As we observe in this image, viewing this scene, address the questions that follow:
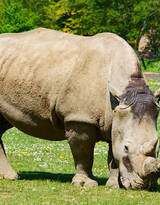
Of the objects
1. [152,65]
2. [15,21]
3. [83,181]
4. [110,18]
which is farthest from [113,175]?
[15,21]

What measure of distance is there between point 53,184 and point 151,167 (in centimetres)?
214

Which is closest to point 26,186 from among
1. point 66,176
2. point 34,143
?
point 66,176

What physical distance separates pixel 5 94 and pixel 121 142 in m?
2.56

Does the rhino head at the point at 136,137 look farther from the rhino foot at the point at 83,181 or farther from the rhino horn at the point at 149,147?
the rhino foot at the point at 83,181

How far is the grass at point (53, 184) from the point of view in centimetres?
739

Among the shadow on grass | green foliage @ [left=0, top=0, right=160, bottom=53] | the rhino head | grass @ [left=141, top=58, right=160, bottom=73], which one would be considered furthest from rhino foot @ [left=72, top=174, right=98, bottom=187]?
green foliage @ [left=0, top=0, right=160, bottom=53]

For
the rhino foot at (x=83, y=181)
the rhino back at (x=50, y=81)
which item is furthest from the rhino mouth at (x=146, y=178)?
the rhino back at (x=50, y=81)

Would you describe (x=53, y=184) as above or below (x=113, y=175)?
below

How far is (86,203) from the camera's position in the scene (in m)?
7.17

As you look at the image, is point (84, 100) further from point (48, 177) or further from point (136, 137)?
point (48, 177)

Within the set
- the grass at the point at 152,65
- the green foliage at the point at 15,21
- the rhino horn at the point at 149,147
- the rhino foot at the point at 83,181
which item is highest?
the rhino horn at the point at 149,147

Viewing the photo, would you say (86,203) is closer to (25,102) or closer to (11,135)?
(25,102)

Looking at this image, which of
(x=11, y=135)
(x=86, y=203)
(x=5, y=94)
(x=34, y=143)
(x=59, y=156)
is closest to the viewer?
(x=86, y=203)

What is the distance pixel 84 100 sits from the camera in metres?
8.48
